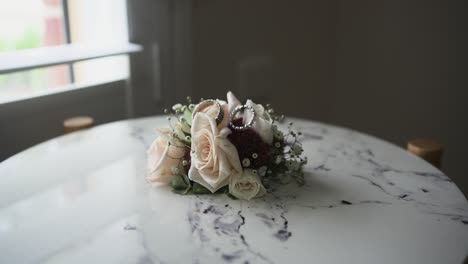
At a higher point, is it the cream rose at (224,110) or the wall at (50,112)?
the cream rose at (224,110)

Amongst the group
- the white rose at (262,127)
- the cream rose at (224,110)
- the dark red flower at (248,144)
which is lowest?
the dark red flower at (248,144)

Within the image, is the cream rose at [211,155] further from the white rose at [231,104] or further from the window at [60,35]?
the window at [60,35]

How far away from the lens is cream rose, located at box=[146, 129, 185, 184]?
2.53ft

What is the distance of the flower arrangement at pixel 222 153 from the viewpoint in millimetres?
724

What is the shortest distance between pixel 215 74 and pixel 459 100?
0.88 metres

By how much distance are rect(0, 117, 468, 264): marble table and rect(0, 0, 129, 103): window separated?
0.95 ft

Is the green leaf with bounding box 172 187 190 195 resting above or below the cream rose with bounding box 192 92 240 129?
below

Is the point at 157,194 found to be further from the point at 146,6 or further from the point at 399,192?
the point at 146,6

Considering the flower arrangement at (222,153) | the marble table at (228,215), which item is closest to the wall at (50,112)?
the marble table at (228,215)

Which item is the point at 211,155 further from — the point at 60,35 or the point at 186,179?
the point at 60,35

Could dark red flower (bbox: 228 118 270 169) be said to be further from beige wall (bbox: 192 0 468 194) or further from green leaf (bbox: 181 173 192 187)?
beige wall (bbox: 192 0 468 194)

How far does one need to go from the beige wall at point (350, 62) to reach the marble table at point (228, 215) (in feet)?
2.25

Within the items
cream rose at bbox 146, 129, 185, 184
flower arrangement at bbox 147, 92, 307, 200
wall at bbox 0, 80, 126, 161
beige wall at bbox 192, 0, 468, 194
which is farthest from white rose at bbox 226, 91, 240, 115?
beige wall at bbox 192, 0, 468, 194

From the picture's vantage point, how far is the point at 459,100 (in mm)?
1661
